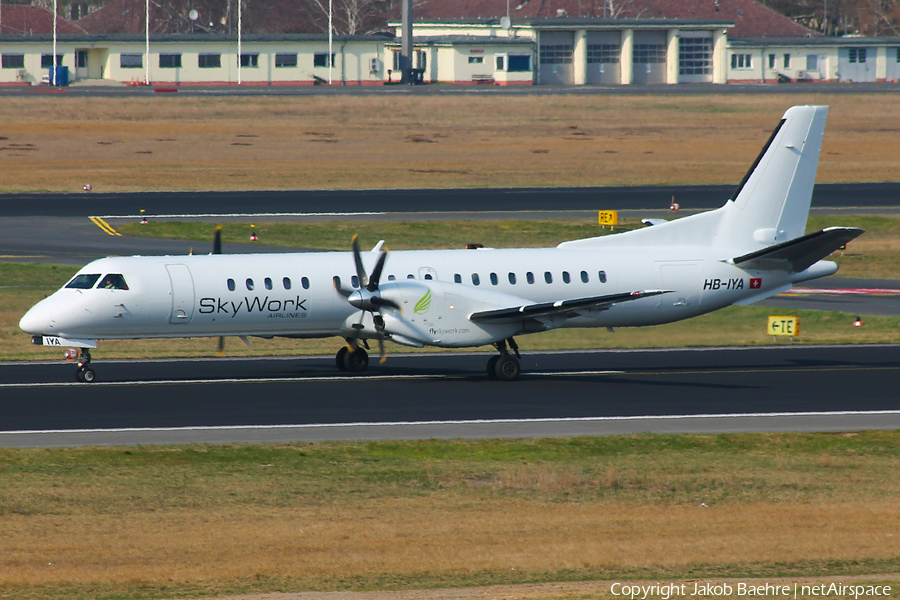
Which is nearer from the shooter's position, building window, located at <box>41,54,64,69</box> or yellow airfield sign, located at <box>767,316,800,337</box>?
yellow airfield sign, located at <box>767,316,800,337</box>

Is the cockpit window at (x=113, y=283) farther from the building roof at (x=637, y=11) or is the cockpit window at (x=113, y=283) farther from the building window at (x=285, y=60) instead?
the building roof at (x=637, y=11)

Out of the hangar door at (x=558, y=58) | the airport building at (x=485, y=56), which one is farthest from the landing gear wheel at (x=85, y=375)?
the hangar door at (x=558, y=58)

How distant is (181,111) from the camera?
107188 mm

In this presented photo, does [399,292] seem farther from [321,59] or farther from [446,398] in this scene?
[321,59]

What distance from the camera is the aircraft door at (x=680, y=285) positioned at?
3297cm

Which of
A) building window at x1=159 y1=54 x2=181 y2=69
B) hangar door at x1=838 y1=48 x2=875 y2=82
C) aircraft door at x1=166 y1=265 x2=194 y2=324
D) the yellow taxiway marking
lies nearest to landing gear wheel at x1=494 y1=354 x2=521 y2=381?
aircraft door at x1=166 y1=265 x2=194 y2=324

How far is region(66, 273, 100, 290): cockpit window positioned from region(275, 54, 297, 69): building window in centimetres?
11101

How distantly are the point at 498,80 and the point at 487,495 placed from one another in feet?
→ 404

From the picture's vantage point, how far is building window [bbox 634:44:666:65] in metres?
145

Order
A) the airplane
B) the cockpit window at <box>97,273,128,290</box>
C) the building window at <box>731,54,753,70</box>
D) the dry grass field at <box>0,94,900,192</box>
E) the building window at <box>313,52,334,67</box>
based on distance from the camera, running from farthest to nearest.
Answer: the building window at <box>731,54,753,70</box>
the building window at <box>313,52,334,67</box>
the dry grass field at <box>0,94,900,192</box>
the airplane
the cockpit window at <box>97,273,128,290</box>

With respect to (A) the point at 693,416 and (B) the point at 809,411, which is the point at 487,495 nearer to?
(A) the point at 693,416

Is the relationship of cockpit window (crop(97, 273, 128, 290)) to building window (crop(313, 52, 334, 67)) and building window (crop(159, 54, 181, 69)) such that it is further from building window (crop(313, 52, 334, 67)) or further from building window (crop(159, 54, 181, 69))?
building window (crop(313, 52, 334, 67))

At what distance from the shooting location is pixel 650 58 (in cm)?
14550

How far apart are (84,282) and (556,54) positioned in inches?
4733
